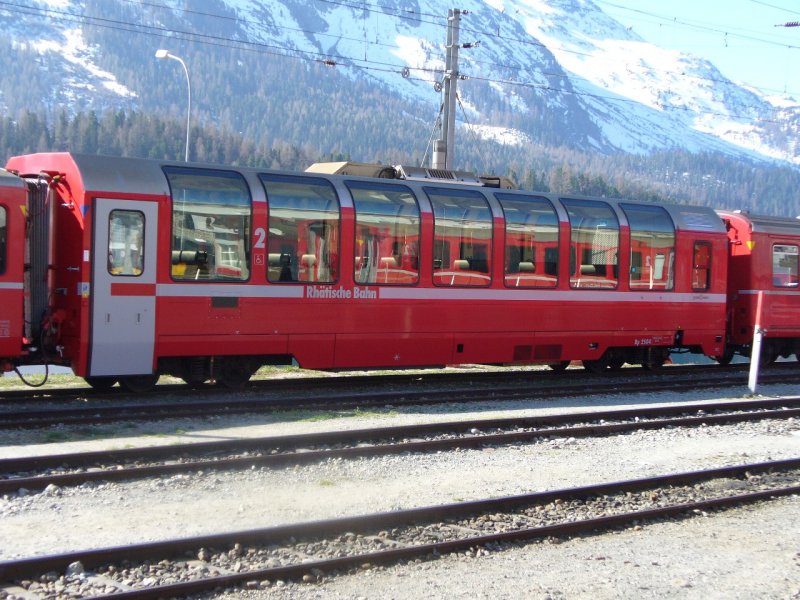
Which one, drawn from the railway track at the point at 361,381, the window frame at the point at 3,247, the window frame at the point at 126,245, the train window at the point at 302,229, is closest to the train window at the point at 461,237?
the train window at the point at 302,229

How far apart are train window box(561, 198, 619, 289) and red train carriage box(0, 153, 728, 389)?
27 mm

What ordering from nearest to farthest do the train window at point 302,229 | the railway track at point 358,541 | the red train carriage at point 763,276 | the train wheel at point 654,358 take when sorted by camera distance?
the railway track at point 358,541
the train window at point 302,229
the train wheel at point 654,358
the red train carriage at point 763,276

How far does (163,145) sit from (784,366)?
138 metres

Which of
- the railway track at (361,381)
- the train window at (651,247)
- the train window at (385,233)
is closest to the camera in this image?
the railway track at (361,381)

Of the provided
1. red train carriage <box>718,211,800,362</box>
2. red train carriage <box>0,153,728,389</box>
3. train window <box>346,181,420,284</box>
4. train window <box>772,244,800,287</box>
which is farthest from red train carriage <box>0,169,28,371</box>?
train window <box>772,244,800,287</box>

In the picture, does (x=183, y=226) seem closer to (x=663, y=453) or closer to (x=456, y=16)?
(x=663, y=453)

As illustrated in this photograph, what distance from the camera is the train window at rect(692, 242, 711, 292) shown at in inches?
758

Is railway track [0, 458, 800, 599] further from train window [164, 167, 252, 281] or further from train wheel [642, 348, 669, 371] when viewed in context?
train wheel [642, 348, 669, 371]

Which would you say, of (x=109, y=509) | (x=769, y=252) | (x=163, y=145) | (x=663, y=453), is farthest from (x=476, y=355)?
(x=163, y=145)

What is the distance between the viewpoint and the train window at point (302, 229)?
572 inches

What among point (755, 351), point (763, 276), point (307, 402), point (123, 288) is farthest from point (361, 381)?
point (763, 276)

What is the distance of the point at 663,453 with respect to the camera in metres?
11.6

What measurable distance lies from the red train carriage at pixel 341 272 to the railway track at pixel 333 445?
138 inches

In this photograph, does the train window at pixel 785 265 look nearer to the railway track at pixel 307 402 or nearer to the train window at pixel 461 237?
the railway track at pixel 307 402
